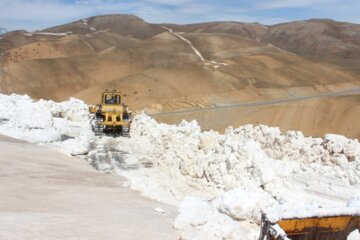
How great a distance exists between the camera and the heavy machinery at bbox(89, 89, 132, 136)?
2323cm

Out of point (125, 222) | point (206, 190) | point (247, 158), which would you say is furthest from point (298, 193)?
point (125, 222)

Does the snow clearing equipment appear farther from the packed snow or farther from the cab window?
the cab window

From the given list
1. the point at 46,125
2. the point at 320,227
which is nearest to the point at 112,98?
the point at 46,125

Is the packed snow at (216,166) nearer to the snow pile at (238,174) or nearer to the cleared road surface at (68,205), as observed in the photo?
the snow pile at (238,174)

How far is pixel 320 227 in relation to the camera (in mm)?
8633

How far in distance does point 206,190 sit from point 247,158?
2184 millimetres

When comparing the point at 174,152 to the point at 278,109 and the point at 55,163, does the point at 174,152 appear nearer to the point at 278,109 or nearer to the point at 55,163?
the point at 55,163

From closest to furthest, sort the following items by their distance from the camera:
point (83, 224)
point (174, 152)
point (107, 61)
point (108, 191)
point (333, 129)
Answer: point (83, 224)
point (108, 191)
point (174, 152)
point (333, 129)
point (107, 61)

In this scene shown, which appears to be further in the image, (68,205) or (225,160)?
(225,160)

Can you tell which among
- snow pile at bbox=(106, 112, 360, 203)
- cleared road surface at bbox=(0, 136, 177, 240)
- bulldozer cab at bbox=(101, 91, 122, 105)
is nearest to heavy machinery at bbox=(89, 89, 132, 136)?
bulldozer cab at bbox=(101, 91, 122, 105)

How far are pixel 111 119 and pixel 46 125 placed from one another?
3.32 meters

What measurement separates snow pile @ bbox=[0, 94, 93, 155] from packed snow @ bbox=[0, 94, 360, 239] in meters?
0.05

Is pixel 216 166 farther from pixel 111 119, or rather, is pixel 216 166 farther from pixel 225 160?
pixel 111 119

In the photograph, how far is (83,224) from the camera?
340 inches
